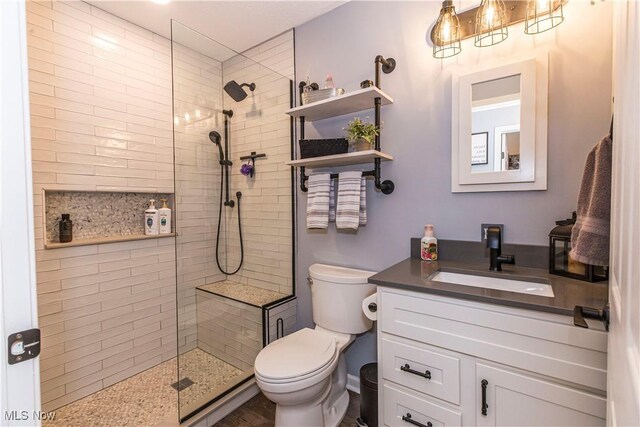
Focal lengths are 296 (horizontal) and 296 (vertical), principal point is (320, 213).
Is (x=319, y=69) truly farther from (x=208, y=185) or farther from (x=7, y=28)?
(x=7, y=28)

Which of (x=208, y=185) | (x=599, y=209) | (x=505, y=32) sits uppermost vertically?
(x=505, y=32)

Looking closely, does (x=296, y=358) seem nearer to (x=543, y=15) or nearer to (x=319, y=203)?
(x=319, y=203)

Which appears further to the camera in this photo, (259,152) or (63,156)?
(259,152)

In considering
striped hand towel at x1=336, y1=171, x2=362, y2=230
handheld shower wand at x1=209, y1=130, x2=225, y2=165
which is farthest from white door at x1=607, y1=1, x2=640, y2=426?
handheld shower wand at x1=209, y1=130, x2=225, y2=165

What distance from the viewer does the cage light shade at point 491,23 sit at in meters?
1.37

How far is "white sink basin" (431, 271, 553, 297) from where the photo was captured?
47.8 inches

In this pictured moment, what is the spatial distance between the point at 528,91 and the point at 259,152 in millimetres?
1710

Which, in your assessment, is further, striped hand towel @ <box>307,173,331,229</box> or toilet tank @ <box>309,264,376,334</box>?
striped hand towel @ <box>307,173,331,229</box>

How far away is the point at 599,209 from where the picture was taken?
2.64ft

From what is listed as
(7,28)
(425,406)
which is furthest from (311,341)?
(7,28)

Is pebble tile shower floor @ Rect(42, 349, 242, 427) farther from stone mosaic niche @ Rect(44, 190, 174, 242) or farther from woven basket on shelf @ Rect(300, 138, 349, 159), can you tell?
woven basket on shelf @ Rect(300, 138, 349, 159)

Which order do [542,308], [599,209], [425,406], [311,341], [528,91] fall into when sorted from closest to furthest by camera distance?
[599,209] < [542,308] < [425,406] < [528,91] < [311,341]

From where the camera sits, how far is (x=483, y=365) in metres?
1.04

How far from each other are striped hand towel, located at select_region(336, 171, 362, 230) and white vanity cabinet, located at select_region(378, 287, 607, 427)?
1.85 ft
